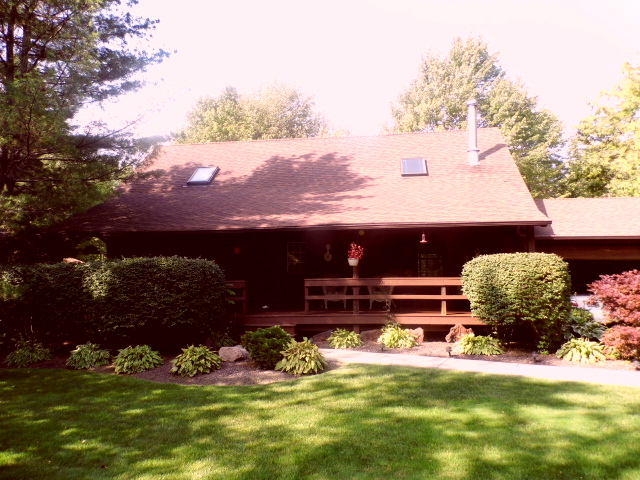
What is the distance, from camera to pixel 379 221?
38.1 ft

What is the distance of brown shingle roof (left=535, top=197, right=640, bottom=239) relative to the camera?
12.5 m

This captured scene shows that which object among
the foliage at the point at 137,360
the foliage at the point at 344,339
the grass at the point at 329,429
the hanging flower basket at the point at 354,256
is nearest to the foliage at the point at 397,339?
the foliage at the point at 344,339

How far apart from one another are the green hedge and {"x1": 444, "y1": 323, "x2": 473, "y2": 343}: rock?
5.34m

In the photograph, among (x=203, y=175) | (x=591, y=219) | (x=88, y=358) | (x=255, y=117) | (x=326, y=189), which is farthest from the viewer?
(x=255, y=117)

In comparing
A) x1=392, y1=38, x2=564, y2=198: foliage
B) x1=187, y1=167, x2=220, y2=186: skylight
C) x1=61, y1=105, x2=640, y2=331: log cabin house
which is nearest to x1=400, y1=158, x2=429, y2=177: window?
x1=61, y1=105, x2=640, y2=331: log cabin house

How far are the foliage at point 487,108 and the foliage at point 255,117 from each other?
967 cm

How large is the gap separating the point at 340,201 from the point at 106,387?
7736mm

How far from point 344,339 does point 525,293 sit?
3.92 meters

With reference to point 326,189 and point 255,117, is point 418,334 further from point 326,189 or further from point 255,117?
point 255,117

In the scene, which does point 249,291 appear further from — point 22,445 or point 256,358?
point 22,445

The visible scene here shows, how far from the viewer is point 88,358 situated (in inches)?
359

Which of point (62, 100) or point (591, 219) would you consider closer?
point (62, 100)

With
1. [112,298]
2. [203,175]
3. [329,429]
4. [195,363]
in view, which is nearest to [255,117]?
[203,175]

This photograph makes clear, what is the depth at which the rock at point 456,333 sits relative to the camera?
10.7 m
